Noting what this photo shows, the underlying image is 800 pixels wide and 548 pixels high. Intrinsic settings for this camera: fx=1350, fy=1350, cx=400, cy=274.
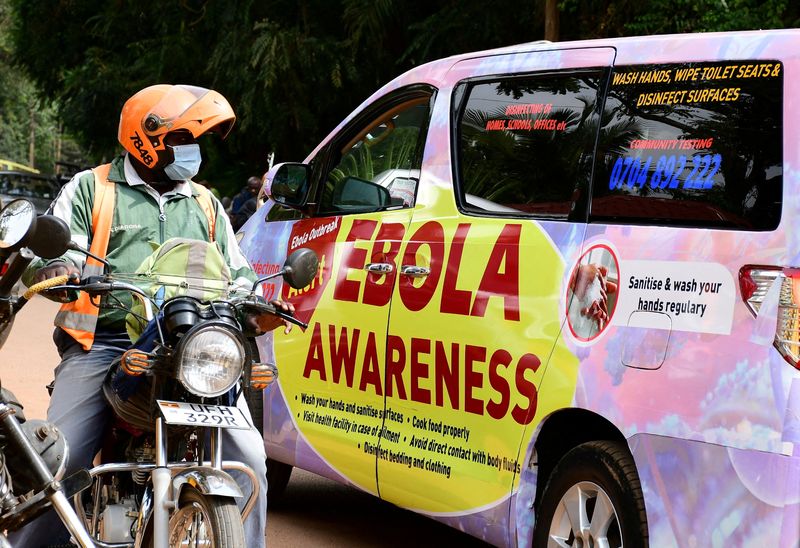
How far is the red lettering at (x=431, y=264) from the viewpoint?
5.34m

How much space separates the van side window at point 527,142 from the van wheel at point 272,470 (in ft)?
5.72

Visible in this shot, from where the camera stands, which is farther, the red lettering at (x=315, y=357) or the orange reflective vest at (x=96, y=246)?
the red lettering at (x=315, y=357)

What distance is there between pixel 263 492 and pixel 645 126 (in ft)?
5.78

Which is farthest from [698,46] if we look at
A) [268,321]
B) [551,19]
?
[551,19]

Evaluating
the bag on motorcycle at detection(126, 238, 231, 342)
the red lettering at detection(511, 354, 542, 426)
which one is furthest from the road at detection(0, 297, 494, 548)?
the bag on motorcycle at detection(126, 238, 231, 342)

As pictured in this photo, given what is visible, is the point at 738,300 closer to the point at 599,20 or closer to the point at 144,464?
the point at 144,464

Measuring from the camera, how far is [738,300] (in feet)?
13.0

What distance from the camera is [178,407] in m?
3.62

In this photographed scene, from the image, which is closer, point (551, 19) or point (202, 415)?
point (202, 415)

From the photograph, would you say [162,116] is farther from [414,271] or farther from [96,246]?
[414,271]

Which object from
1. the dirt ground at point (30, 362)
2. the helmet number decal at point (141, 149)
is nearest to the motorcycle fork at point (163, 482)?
the helmet number decal at point (141, 149)

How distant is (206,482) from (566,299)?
1.62 meters

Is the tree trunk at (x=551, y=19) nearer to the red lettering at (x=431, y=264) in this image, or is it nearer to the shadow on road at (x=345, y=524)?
the shadow on road at (x=345, y=524)

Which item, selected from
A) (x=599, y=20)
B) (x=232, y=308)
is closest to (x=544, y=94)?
(x=232, y=308)
